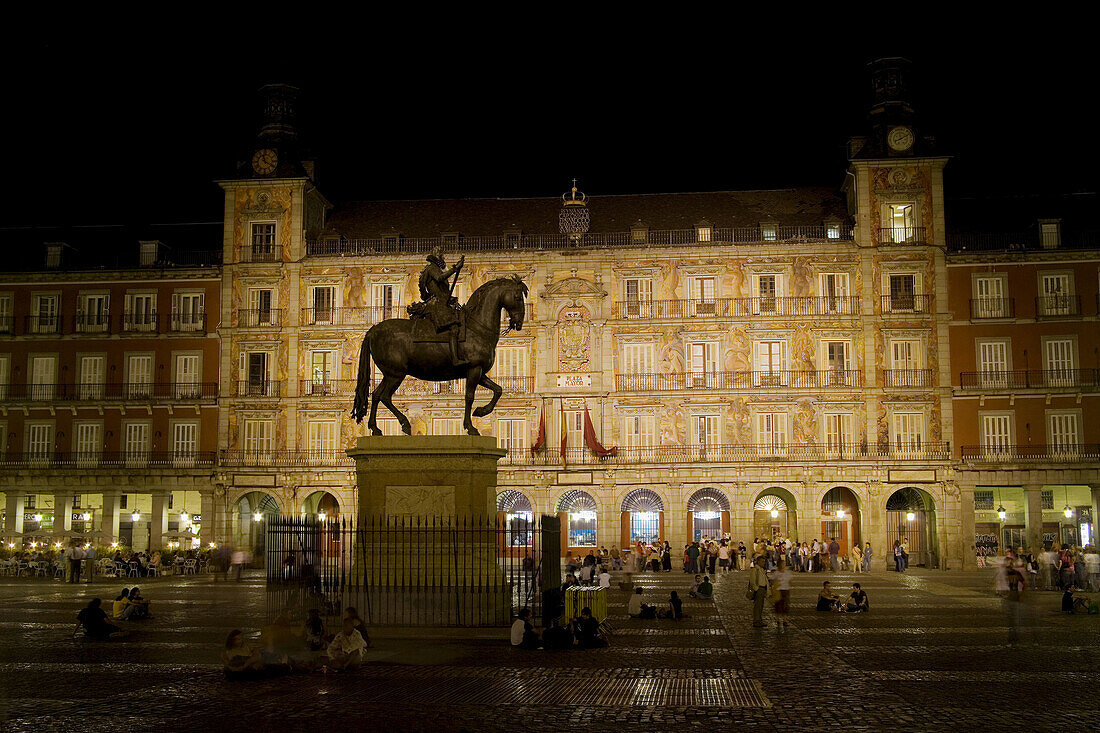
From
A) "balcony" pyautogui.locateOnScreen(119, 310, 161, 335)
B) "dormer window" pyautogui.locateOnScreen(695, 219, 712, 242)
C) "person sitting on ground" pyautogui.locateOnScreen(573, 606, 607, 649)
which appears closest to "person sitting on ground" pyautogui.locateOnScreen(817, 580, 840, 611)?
"person sitting on ground" pyautogui.locateOnScreen(573, 606, 607, 649)

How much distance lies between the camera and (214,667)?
1473 cm

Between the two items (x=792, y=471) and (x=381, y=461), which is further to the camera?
(x=792, y=471)

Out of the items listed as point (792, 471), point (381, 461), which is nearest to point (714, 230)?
point (792, 471)

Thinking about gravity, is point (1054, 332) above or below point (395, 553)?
above

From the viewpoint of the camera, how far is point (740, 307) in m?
48.9

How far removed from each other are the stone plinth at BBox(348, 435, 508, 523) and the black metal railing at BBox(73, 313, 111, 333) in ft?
128

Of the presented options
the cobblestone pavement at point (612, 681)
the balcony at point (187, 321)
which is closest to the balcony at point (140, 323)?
the balcony at point (187, 321)

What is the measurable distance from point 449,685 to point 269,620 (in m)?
5.21

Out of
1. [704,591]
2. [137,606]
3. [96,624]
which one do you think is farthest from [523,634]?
[704,591]

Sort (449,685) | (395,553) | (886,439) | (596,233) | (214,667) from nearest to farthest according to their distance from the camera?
(449,685)
(214,667)
(395,553)
(886,439)
(596,233)

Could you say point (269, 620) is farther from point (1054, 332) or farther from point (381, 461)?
point (1054, 332)

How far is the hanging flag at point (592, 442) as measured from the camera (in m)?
48.0

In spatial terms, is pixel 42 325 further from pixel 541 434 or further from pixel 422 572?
pixel 422 572

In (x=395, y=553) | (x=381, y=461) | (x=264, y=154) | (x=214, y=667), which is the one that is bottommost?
(x=214, y=667)
